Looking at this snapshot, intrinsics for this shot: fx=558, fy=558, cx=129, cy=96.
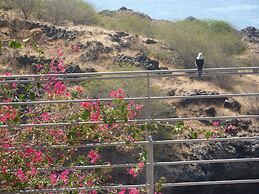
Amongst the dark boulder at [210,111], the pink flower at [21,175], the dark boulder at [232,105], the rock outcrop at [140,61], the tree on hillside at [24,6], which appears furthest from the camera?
the tree on hillside at [24,6]

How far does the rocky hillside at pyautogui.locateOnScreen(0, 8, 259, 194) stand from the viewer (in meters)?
12.9

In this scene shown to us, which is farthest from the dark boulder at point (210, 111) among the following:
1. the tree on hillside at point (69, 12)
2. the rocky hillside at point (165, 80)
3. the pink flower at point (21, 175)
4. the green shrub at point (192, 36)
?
the pink flower at point (21, 175)

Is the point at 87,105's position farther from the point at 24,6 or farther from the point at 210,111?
the point at 24,6

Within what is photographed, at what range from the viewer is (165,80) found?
58.2ft

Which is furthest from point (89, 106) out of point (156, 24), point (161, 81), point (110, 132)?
point (156, 24)

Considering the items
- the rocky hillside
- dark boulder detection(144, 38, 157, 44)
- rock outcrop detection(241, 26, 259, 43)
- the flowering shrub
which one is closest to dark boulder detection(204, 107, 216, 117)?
the rocky hillside

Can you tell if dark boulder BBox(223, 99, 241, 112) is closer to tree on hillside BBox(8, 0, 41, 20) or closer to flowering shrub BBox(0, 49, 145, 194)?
tree on hillside BBox(8, 0, 41, 20)

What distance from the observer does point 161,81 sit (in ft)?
57.7

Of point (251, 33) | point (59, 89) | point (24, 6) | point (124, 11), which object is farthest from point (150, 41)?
point (59, 89)

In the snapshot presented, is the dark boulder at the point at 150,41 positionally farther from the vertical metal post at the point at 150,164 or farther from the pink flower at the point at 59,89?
the vertical metal post at the point at 150,164

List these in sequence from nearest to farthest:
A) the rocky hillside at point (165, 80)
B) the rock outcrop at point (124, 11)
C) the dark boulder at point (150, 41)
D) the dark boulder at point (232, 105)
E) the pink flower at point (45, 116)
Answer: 1. the pink flower at point (45, 116)
2. the rocky hillside at point (165, 80)
3. the dark boulder at point (232, 105)
4. the dark boulder at point (150, 41)
5. the rock outcrop at point (124, 11)

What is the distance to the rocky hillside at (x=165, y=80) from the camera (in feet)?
42.4

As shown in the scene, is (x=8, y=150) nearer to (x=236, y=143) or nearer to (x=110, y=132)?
(x=110, y=132)

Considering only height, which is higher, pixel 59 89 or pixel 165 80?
pixel 59 89
